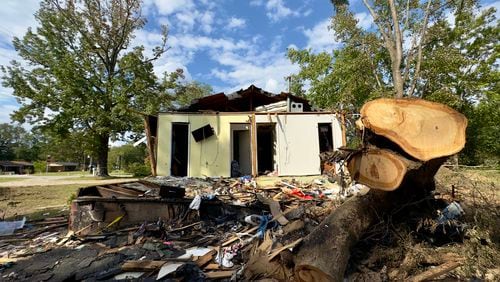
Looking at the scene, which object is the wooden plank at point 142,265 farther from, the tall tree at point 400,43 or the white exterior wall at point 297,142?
the tall tree at point 400,43

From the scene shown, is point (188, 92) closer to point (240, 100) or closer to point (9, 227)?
point (240, 100)

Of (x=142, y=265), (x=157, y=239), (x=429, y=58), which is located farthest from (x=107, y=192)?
(x=429, y=58)

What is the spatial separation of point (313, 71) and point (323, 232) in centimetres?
1961

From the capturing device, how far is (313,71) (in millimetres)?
20797

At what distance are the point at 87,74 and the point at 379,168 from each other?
2168cm

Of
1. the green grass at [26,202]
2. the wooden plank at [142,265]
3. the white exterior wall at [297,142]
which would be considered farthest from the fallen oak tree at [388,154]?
the white exterior wall at [297,142]

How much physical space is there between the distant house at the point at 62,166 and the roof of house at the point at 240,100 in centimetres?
3896

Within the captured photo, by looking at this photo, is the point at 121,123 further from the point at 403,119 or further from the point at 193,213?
the point at 403,119

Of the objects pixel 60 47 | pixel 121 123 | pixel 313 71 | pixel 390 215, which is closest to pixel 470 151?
pixel 313 71

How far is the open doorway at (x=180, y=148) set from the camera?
1148cm

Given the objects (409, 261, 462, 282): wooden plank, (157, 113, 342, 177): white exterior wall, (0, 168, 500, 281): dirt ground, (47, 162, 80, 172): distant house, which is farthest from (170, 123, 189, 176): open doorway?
(47, 162, 80, 172): distant house

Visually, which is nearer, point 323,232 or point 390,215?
point 323,232

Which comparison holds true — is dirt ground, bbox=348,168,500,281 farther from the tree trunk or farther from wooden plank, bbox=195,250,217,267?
the tree trunk

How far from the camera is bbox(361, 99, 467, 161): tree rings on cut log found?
2205 millimetres
